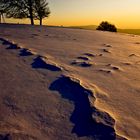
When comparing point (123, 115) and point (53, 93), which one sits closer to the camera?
point (123, 115)

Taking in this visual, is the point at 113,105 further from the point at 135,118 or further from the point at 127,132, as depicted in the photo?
the point at 127,132

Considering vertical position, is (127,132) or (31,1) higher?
(31,1)

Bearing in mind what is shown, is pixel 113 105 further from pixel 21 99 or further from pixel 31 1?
pixel 31 1

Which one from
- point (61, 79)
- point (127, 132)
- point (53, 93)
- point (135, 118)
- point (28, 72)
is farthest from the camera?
point (28, 72)

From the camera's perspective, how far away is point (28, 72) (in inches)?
166

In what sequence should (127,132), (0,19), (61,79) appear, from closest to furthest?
1. (127,132)
2. (61,79)
3. (0,19)

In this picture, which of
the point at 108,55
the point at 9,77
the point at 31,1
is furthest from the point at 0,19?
the point at 9,77

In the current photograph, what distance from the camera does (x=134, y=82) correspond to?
3.93m

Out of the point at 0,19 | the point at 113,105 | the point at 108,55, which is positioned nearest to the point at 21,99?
the point at 113,105

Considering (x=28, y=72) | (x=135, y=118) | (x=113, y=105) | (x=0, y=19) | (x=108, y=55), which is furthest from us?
(x=0, y=19)

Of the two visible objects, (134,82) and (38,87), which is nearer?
(38,87)

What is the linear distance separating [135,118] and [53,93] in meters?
1.03

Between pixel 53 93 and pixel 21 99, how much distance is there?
39cm

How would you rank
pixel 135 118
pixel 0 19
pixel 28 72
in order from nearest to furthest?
pixel 135 118 < pixel 28 72 < pixel 0 19
